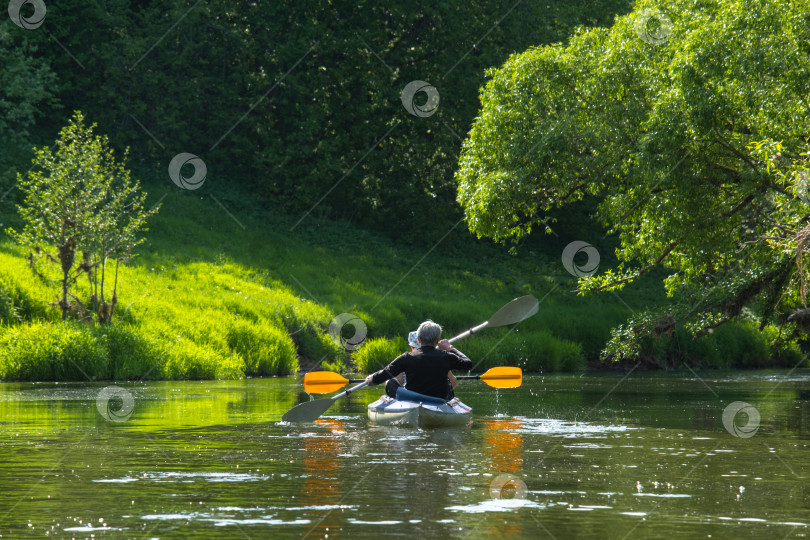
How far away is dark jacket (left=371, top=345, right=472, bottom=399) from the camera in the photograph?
15.4 metres

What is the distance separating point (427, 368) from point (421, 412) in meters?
0.62

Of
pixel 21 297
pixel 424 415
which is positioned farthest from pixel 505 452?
pixel 21 297

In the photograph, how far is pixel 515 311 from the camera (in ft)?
64.0

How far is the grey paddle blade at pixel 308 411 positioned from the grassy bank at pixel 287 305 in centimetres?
1045

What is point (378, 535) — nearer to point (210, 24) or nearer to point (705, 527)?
point (705, 527)

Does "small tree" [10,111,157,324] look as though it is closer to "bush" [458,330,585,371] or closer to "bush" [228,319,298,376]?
"bush" [228,319,298,376]

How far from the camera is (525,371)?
32.2m

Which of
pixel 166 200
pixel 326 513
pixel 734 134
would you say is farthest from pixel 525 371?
pixel 326 513

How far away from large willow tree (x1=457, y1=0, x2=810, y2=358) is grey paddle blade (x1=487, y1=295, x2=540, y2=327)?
11.5 feet

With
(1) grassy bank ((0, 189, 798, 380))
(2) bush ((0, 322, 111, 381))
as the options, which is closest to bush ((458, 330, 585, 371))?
(1) grassy bank ((0, 189, 798, 380))

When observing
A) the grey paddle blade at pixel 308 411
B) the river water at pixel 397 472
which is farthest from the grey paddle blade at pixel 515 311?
the grey paddle blade at pixel 308 411

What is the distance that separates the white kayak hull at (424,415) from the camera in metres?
15.3

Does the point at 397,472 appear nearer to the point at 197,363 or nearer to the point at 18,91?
the point at 197,363

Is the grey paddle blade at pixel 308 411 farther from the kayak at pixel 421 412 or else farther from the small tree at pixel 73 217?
the small tree at pixel 73 217
